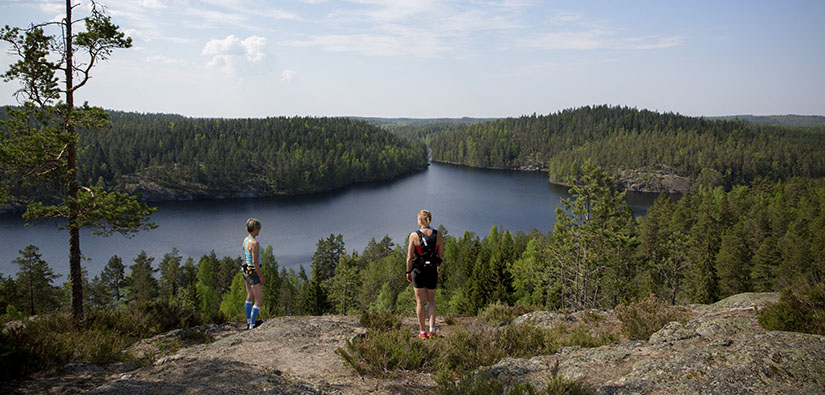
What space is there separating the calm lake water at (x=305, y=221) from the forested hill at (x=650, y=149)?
74.9 ft

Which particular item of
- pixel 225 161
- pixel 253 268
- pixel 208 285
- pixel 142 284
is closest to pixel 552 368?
pixel 253 268

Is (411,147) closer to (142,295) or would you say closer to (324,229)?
(324,229)

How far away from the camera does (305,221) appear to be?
7169 centimetres

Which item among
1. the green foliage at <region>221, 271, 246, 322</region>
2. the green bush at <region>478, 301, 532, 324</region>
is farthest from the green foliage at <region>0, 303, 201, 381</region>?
the green foliage at <region>221, 271, 246, 322</region>

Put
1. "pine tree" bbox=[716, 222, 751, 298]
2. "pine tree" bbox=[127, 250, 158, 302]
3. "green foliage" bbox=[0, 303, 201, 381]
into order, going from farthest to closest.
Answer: "pine tree" bbox=[127, 250, 158, 302]
"pine tree" bbox=[716, 222, 751, 298]
"green foliage" bbox=[0, 303, 201, 381]

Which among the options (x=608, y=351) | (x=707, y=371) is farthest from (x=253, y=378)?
(x=707, y=371)

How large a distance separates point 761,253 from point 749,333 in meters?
31.9

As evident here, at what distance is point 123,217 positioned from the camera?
8.79m

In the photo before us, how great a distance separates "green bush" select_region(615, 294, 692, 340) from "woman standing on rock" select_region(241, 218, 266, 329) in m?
6.12

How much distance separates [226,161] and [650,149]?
395 ft

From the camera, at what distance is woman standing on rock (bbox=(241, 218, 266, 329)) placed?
751cm

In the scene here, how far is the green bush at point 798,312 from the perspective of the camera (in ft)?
16.7

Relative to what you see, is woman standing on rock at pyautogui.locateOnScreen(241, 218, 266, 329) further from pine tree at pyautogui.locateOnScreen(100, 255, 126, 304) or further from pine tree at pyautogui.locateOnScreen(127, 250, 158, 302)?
pine tree at pyautogui.locateOnScreen(100, 255, 126, 304)

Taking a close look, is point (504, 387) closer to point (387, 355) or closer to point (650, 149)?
point (387, 355)
